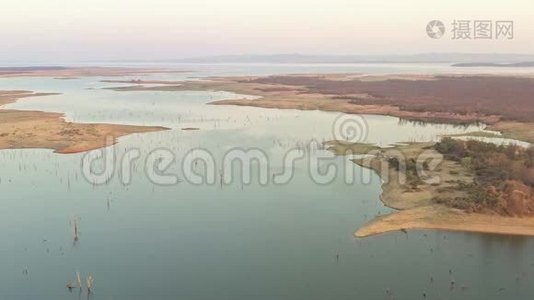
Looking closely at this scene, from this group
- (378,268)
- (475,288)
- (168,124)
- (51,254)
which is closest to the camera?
(475,288)

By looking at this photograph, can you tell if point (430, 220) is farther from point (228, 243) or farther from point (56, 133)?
point (56, 133)

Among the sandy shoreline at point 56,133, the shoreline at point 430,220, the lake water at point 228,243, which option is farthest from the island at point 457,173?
the sandy shoreline at point 56,133

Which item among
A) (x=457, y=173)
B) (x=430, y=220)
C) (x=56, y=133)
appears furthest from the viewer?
(x=56, y=133)

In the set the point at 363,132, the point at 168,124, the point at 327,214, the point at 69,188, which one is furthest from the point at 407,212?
the point at 168,124

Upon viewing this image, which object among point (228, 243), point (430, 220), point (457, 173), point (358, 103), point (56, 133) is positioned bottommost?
point (228, 243)

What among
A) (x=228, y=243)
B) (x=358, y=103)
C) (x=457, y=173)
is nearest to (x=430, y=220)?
(x=457, y=173)

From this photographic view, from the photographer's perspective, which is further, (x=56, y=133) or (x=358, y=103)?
(x=358, y=103)

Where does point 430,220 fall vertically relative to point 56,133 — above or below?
below

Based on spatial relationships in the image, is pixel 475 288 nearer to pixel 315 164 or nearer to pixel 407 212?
pixel 407 212

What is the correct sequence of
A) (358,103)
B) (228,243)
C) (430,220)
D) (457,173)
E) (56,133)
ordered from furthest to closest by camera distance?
(358,103) < (56,133) < (457,173) < (430,220) < (228,243)
